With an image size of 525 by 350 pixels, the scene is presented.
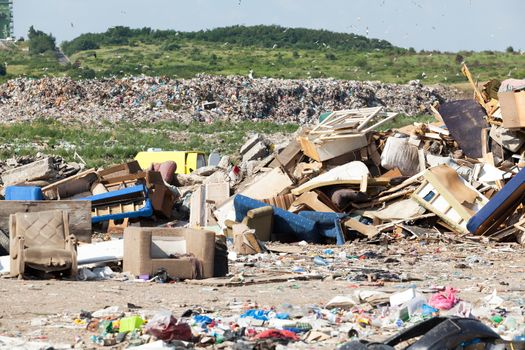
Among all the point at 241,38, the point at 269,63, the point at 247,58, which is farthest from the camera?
the point at 241,38

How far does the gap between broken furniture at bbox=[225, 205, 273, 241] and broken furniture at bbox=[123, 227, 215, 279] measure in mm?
3190

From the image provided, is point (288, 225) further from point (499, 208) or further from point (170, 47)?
point (170, 47)

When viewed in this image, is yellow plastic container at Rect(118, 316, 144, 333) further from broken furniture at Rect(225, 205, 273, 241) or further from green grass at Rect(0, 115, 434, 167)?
green grass at Rect(0, 115, 434, 167)

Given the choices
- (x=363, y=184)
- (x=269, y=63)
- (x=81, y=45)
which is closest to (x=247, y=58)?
(x=269, y=63)

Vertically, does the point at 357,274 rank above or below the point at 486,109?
below

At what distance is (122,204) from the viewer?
15.2 m

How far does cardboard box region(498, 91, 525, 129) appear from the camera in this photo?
47.1 feet

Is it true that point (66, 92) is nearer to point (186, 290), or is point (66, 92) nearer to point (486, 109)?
point (486, 109)

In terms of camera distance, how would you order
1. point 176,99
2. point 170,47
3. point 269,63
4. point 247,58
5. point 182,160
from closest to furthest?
point 182,160 → point 176,99 → point 269,63 → point 247,58 → point 170,47

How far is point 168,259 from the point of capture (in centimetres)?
969

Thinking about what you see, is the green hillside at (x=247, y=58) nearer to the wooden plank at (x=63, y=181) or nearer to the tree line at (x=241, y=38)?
the tree line at (x=241, y=38)

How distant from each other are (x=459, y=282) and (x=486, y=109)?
22.1ft

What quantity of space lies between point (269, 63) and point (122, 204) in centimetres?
4445

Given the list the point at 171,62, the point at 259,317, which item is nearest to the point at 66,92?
the point at 171,62
